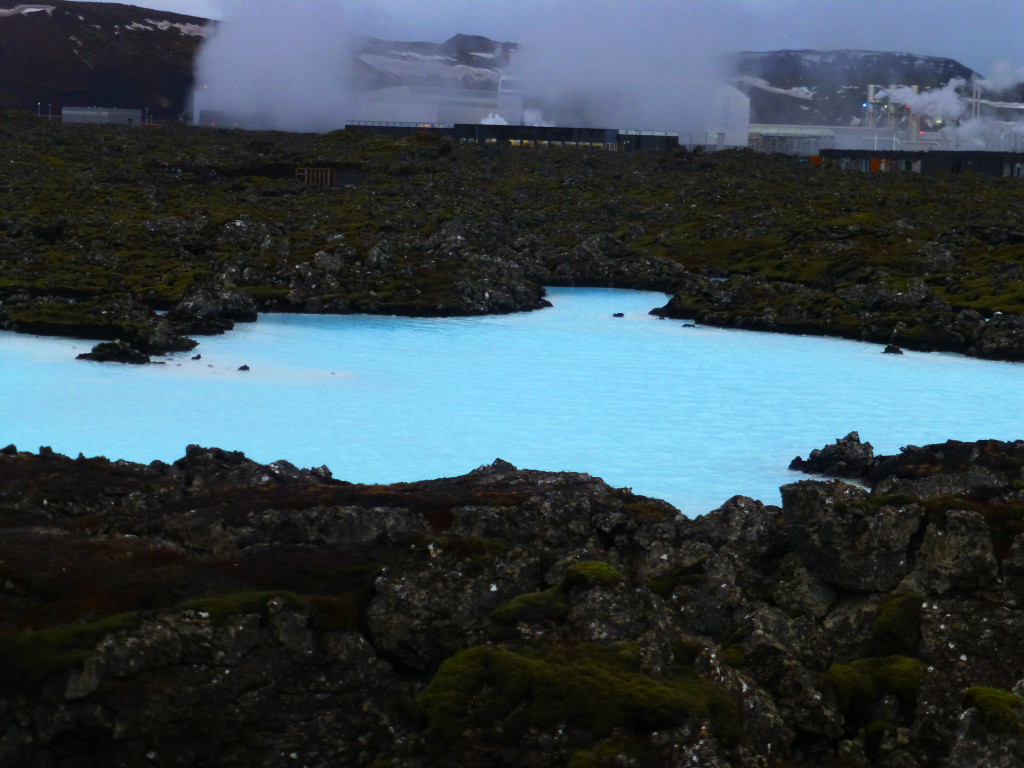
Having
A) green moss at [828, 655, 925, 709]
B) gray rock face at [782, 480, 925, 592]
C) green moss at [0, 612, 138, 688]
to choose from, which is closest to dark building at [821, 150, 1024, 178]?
gray rock face at [782, 480, 925, 592]

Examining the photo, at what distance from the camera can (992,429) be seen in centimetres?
1975

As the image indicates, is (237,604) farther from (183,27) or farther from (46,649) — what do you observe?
(183,27)

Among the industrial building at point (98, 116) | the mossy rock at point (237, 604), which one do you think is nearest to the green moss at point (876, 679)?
the mossy rock at point (237, 604)

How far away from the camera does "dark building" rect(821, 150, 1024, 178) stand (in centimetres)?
8281

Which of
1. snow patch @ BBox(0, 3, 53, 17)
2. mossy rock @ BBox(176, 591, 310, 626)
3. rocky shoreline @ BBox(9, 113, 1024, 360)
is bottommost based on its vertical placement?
mossy rock @ BBox(176, 591, 310, 626)

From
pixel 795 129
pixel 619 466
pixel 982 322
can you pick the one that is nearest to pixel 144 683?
pixel 619 466

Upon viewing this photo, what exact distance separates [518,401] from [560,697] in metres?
14.3

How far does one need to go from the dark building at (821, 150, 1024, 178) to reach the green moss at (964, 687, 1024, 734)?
75815 millimetres

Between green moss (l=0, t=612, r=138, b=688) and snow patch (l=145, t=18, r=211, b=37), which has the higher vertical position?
snow patch (l=145, t=18, r=211, b=37)

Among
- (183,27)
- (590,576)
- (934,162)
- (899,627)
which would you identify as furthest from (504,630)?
(183,27)

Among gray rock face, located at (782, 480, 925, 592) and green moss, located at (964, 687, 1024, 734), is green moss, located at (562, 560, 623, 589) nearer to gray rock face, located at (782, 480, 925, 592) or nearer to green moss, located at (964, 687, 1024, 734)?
green moss, located at (964, 687, 1024, 734)

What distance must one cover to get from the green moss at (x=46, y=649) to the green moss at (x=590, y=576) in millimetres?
2546

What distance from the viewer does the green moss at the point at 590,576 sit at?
8.16 m

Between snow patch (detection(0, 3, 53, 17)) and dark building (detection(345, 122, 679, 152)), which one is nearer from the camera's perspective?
dark building (detection(345, 122, 679, 152))
